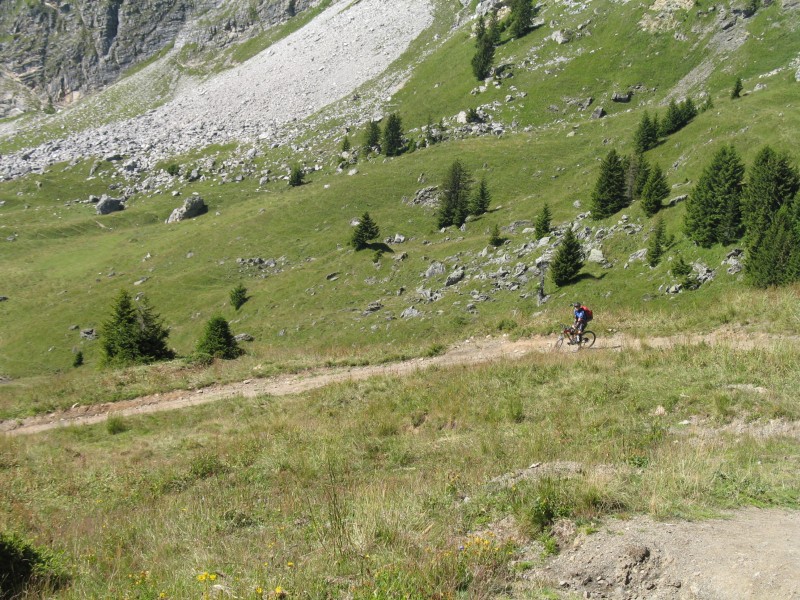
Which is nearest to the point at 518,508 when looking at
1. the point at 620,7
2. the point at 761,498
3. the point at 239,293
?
the point at 761,498

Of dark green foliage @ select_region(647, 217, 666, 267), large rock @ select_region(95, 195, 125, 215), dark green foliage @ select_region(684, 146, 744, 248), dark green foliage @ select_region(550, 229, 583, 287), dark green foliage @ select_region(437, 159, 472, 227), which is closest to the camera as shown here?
dark green foliage @ select_region(684, 146, 744, 248)

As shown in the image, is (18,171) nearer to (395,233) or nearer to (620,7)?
(395,233)

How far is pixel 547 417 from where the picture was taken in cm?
1158

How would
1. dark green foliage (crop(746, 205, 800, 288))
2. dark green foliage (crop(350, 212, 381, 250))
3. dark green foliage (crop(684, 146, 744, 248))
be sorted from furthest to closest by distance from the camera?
dark green foliage (crop(350, 212, 381, 250))
dark green foliage (crop(684, 146, 744, 248))
dark green foliage (crop(746, 205, 800, 288))

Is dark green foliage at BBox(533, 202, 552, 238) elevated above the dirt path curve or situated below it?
above

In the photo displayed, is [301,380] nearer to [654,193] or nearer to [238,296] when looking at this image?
[654,193]

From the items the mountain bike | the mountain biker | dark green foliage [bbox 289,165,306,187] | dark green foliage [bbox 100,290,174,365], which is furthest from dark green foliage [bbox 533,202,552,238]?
dark green foliage [bbox 289,165,306,187]

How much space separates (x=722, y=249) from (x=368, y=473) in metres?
40.0

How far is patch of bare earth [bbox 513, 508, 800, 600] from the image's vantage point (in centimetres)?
447

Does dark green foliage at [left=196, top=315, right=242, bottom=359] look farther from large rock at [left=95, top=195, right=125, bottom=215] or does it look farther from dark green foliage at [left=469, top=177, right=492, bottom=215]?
large rock at [left=95, top=195, right=125, bottom=215]

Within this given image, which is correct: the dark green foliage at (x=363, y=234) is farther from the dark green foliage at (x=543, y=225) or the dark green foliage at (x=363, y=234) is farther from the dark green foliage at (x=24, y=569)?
the dark green foliage at (x=24, y=569)

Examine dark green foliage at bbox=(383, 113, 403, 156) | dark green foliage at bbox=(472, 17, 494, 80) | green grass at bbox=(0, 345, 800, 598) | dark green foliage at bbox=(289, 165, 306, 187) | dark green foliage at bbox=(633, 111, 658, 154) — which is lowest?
green grass at bbox=(0, 345, 800, 598)

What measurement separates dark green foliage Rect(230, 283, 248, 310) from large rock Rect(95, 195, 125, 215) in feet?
228

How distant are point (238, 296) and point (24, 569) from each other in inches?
2443
